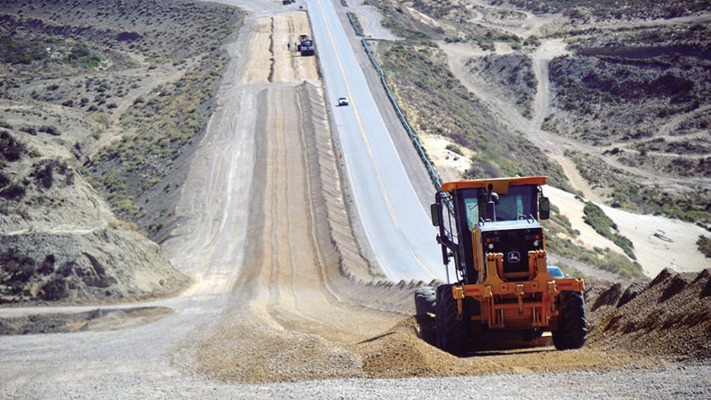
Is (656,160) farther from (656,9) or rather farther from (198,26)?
(198,26)

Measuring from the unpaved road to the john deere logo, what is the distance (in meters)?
1.81

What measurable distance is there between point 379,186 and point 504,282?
35155 mm

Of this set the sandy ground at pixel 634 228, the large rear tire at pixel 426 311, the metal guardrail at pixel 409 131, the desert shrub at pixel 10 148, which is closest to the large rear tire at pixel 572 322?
the large rear tire at pixel 426 311

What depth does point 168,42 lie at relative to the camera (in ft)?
348

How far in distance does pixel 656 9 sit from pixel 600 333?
10295 cm

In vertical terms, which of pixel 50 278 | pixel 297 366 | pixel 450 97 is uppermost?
pixel 297 366

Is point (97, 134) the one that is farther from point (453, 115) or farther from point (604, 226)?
point (604, 226)

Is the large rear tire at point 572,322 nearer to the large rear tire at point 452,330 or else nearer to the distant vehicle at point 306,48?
the large rear tire at point 452,330

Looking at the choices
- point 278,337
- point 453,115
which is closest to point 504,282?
point 278,337

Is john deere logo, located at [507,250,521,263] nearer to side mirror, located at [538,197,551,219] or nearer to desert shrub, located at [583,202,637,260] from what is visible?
side mirror, located at [538,197,551,219]

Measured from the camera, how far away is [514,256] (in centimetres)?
1620

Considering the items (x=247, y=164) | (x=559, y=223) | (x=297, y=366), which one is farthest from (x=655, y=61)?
(x=297, y=366)

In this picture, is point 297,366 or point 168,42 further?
point 168,42

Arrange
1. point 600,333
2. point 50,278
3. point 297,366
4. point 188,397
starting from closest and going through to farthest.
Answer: point 188,397, point 297,366, point 600,333, point 50,278
